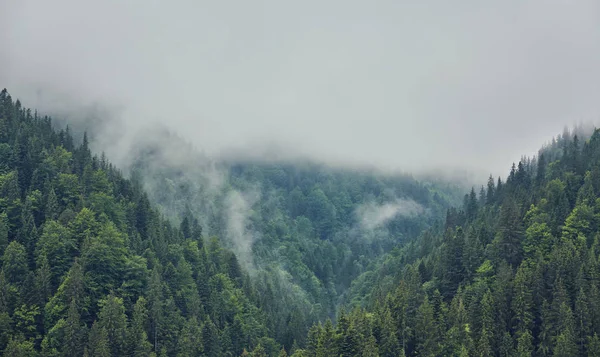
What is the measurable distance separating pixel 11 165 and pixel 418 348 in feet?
338

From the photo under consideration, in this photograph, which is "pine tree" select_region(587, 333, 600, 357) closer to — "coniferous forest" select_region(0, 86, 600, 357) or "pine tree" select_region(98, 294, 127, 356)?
"coniferous forest" select_region(0, 86, 600, 357)

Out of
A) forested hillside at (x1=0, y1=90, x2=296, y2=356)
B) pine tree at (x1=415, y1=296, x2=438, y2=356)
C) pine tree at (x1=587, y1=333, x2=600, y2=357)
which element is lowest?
pine tree at (x1=587, y1=333, x2=600, y2=357)

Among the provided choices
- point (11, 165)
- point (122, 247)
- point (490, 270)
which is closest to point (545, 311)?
point (490, 270)

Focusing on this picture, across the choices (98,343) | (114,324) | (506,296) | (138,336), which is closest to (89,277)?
(114,324)

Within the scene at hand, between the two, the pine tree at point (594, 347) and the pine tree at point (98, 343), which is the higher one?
the pine tree at point (98, 343)

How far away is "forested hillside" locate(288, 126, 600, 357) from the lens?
5664 inches

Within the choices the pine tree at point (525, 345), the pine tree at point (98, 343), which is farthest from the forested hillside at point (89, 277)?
the pine tree at point (525, 345)

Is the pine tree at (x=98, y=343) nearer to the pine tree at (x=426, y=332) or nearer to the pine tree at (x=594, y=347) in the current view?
the pine tree at (x=426, y=332)

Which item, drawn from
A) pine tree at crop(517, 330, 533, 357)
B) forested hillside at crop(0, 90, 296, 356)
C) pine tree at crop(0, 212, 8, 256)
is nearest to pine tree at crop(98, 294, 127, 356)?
forested hillside at crop(0, 90, 296, 356)

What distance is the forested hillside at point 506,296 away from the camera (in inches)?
5664

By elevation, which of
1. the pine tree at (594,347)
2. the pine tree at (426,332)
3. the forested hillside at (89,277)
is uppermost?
the forested hillside at (89,277)

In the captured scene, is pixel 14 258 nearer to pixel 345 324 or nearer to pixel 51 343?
pixel 51 343

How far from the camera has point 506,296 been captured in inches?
6014

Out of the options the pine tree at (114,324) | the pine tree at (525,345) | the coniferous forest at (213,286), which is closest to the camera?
the pine tree at (525,345)
